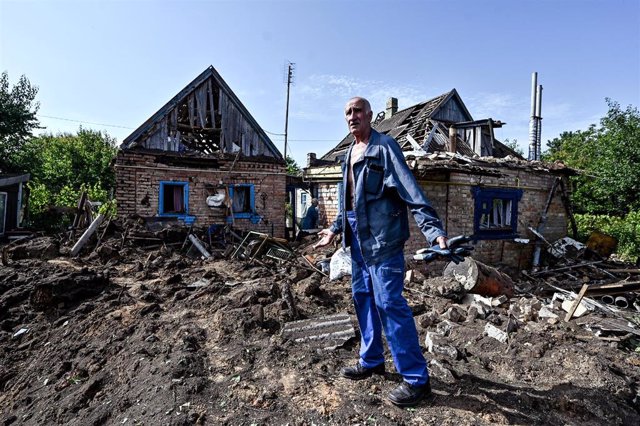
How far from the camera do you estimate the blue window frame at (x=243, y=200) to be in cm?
1187


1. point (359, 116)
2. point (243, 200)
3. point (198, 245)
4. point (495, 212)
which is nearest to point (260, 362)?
point (359, 116)

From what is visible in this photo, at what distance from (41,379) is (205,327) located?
1483mm

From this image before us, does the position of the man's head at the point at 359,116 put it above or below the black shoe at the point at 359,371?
above

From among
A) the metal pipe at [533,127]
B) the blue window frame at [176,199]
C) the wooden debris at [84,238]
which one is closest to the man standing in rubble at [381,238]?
the wooden debris at [84,238]

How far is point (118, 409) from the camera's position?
8.13 ft

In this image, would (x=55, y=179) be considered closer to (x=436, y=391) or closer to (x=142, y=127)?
(x=142, y=127)

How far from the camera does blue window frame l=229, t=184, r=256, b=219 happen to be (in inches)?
467

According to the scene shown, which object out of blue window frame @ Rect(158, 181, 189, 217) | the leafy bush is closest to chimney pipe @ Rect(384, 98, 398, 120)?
the leafy bush

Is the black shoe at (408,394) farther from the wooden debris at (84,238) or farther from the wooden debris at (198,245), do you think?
the wooden debris at (84,238)

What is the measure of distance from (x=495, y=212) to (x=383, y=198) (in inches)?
335

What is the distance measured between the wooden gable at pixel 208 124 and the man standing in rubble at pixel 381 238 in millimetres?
9876

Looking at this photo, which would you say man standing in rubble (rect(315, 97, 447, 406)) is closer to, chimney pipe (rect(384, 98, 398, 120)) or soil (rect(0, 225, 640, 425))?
soil (rect(0, 225, 640, 425))

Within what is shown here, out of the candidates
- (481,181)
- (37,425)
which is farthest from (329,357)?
(481,181)

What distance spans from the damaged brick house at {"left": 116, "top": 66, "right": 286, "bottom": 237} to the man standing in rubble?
30.9ft
